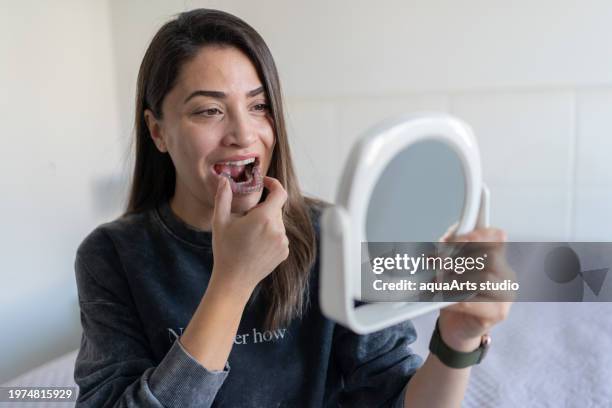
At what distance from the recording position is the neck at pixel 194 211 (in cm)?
74

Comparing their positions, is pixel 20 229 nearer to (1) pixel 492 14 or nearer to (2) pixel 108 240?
(2) pixel 108 240

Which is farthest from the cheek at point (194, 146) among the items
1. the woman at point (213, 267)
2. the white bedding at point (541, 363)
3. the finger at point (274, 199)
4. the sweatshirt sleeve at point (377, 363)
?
the white bedding at point (541, 363)

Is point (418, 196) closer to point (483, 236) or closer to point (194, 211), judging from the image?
point (483, 236)

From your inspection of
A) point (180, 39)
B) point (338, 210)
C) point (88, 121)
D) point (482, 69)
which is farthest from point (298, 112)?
point (338, 210)

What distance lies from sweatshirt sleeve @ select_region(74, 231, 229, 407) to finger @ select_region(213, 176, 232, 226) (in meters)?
0.14

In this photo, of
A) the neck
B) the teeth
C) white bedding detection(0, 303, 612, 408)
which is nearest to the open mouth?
the teeth

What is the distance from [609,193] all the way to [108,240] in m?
1.19

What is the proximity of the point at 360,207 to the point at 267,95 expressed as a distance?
0.38m

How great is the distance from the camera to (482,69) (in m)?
1.31

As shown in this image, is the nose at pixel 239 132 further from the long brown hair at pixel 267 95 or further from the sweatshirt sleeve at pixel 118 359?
→ the sweatshirt sleeve at pixel 118 359

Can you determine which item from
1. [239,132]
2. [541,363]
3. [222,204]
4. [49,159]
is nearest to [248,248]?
[222,204]

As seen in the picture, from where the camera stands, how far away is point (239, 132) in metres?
0.63

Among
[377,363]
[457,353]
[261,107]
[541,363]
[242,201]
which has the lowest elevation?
[541,363]

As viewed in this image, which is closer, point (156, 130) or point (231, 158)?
point (231, 158)
